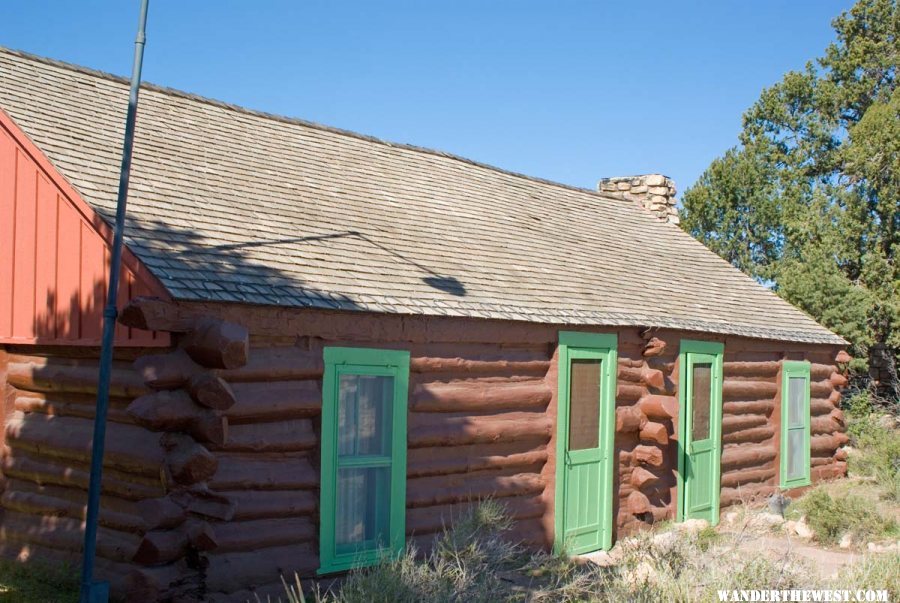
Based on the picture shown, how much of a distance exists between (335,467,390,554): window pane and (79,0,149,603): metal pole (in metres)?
2.21

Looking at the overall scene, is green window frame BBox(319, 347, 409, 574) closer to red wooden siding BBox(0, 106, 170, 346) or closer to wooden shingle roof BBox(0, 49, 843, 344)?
wooden shingle roof BBox(0, 49, 843, 344)

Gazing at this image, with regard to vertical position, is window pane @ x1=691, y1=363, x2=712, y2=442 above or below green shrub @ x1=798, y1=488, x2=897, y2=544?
above

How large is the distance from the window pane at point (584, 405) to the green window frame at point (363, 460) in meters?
2.45

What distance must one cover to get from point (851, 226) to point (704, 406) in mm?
13276

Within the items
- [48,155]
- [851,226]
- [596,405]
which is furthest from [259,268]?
[851,226]

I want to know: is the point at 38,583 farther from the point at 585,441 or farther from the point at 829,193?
the point at 829,193

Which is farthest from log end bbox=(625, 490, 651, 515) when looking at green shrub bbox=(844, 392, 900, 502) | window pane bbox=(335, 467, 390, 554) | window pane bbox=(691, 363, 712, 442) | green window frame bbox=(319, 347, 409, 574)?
green shrub bbox=(844, 392, 900, 502)

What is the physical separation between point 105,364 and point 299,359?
6.47 feet

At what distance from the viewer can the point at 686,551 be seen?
25.3ft

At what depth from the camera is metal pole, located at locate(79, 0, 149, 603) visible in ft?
20.0

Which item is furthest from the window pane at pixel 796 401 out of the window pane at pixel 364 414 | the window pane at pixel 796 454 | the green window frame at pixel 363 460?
the window pane at pixel 364 414

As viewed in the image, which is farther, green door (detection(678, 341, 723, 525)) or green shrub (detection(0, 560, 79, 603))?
green door (detection(678, 341, 723, 525))

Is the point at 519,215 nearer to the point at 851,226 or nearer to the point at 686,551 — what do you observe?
the point at 686,551

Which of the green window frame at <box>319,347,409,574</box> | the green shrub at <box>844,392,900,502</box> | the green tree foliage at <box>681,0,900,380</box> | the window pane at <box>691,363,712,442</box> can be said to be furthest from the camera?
the green tree foliage at <box>681,0,900,380</box>
